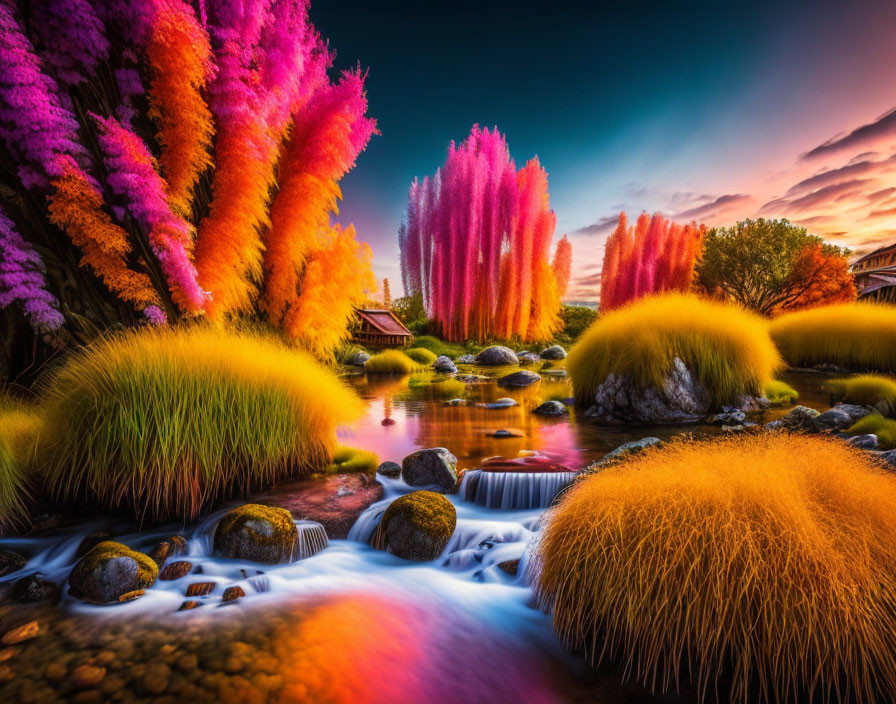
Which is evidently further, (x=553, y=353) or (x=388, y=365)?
(x=553, y=353)

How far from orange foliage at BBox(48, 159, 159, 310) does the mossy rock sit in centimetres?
428

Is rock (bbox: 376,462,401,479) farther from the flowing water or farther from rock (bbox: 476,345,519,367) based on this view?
rock (bbox: 476,345,519,367)

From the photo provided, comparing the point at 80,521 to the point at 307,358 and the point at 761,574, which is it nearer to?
the point at 307,358

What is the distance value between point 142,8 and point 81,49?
37.0 inches

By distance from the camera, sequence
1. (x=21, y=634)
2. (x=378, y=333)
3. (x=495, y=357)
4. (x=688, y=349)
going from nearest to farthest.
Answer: (x=21, y=634) < (x=688, y=349) < (x=495, y=357) < (x=378, y=333)

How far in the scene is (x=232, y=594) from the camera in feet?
7.67

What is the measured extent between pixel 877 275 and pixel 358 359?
18152 millimetres

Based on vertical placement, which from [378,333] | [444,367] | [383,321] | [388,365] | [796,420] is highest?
[383,321]

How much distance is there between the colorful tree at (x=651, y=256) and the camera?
2412cm

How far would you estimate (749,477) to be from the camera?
6.12 ft

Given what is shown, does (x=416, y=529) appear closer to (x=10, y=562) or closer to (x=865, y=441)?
(x=10, y=562)

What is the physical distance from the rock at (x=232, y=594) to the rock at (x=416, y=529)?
93cm

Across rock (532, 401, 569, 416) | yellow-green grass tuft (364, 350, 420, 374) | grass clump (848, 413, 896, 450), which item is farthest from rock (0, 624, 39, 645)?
yellow-green grass tuft (364, 350, 420, 374)

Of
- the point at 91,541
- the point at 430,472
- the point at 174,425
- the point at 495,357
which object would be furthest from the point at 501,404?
the point at 495,357
